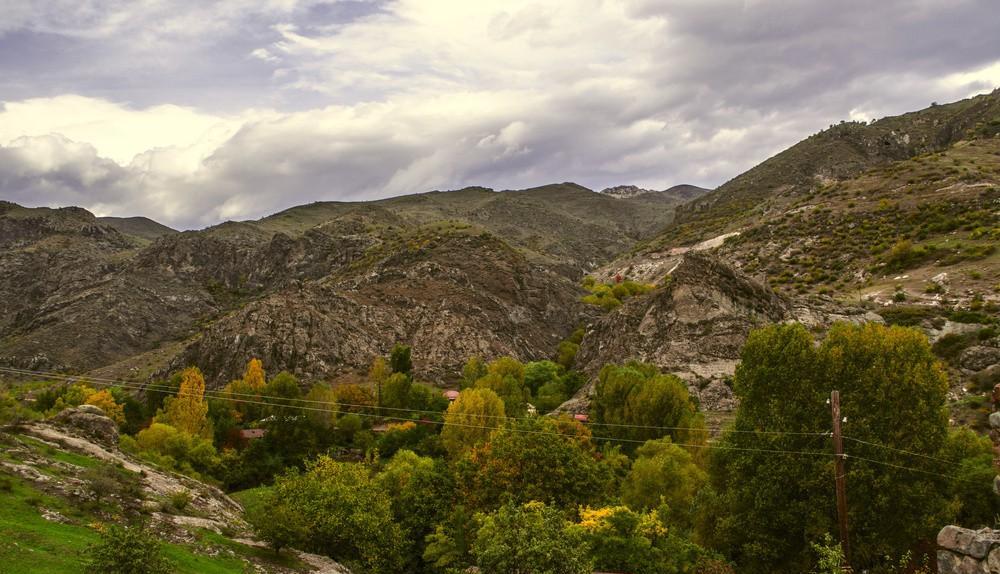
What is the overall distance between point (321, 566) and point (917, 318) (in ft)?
204

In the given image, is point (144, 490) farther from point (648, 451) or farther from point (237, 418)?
point (237, 418)

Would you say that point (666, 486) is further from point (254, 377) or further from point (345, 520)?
point (254, 377)

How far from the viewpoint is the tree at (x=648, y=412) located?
54094 mm

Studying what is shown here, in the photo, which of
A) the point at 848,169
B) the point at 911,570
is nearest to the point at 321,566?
the point at 911,570

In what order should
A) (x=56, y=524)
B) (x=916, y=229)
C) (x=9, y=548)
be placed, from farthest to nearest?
(x=916, y=229) → (x=56, y=524) → (x=9, y=548)

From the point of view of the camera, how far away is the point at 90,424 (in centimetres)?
3609

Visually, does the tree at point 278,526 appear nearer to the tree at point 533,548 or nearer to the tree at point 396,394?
the tree at point 533,548

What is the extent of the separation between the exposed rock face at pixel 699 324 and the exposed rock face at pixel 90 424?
49.5 metres

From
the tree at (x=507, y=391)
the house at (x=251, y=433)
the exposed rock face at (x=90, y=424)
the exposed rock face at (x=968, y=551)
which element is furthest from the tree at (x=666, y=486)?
the house at (x=251, y=433)

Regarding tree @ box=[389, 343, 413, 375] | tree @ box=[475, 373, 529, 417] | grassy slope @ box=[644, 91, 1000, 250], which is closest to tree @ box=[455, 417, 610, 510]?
tree @ box=[475, 373, 529, 417]

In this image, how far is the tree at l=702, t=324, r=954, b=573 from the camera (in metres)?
28.2

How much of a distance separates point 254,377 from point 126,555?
70.1m

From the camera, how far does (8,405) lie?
3212cm

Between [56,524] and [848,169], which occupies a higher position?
[848,169]
